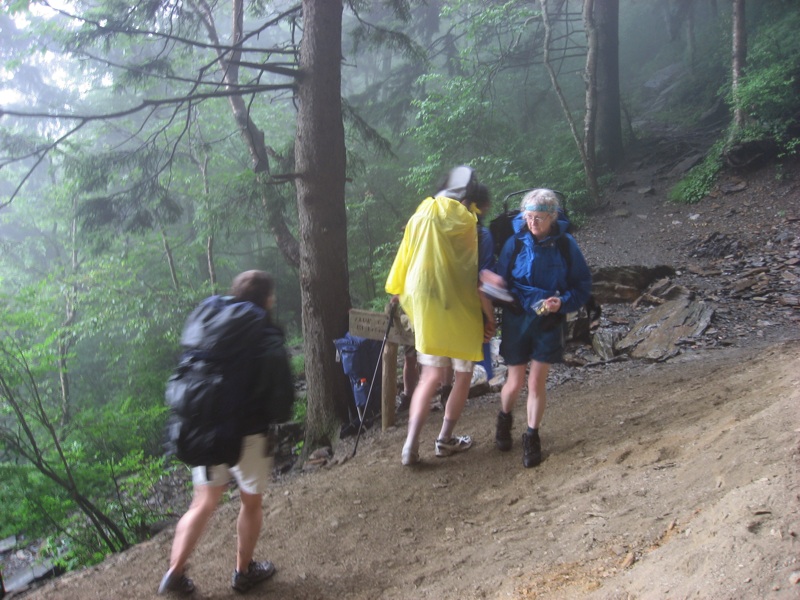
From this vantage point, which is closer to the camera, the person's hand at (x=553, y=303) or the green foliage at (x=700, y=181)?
the person's hand at (x=553, y=303)

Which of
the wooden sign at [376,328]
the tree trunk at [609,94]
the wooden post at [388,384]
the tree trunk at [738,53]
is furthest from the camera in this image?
the tree trunk at [609,94]

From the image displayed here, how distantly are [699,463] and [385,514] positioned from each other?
196cm

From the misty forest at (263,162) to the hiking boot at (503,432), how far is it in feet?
7.71

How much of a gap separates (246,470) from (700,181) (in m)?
11.5

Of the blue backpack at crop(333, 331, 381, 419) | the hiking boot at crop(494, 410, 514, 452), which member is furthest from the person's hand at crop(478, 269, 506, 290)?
the blue backpack at crop(333, 331, 381, 419)

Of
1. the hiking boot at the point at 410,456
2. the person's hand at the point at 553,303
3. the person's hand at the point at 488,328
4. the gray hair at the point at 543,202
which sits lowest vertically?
the hiking boot at the point at 410,456

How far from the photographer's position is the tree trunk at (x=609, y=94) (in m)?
14.3

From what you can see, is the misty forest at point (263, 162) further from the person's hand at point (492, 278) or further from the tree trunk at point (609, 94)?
the person's hand at point (492, 278)

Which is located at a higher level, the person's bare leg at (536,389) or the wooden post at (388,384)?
the person's bare leg at (536,389)

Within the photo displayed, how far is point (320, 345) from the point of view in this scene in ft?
19.9

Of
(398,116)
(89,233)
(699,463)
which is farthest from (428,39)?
(699,463)

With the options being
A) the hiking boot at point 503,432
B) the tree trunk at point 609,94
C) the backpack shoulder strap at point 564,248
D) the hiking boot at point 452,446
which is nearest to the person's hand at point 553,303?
the backpack shoulder strap at point 564,248

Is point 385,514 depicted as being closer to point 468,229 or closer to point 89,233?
point 468,229

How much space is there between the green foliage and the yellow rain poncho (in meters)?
9.36
